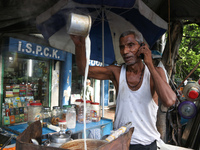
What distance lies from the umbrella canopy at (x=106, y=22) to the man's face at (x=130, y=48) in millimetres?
953

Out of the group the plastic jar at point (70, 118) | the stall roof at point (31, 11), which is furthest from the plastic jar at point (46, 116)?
the stall roof at point (31, 11)

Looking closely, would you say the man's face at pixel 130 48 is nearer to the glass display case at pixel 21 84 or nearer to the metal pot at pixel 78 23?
the metal pot at pixel 78 23

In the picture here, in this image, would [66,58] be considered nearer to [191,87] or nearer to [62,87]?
[62,87]

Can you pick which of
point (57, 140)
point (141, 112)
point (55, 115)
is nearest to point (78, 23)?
point (57, 140)

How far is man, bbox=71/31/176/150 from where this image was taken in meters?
1.50

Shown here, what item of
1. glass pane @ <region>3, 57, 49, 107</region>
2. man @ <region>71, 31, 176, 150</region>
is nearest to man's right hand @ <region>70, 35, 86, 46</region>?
man @ <region>71, 31, 176, 150</region>

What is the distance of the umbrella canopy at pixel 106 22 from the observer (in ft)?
8.02

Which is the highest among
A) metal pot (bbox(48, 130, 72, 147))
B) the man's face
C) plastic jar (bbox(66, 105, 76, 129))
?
the man's face

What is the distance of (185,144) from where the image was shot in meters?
4.09

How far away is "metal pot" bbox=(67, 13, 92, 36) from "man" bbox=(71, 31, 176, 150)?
290 mm

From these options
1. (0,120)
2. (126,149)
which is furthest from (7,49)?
(126,149)

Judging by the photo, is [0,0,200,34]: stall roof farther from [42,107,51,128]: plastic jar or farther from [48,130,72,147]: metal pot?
[48,130,72,147]: metal pot

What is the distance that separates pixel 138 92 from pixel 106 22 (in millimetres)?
2749

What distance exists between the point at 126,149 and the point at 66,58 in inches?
218
